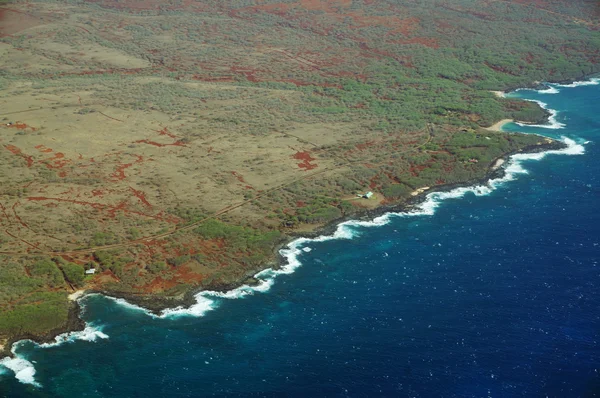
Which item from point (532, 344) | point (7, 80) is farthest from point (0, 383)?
point (7, 80)

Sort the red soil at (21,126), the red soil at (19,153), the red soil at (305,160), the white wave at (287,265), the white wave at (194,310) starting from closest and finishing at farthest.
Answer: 1. the white wave at (287,265)
2. the white wave at (194,310)
3. the red soil at (19,153)
4. the red soil at (305,160)
5. the red soil at (21,126)

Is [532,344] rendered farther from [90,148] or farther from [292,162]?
[90,148]

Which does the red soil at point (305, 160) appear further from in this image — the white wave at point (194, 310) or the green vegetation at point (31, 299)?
the green vegetation at point (31, 299)

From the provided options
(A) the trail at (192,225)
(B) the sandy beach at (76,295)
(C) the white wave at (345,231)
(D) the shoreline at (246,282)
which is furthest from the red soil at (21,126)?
(C) the white wave at (345,231)

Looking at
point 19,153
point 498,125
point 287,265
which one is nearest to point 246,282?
point 287,265

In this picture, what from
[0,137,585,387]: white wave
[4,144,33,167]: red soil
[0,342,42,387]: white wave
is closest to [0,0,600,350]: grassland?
[4,144,33,167]: red soil

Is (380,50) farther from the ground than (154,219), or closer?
farther from the ground
